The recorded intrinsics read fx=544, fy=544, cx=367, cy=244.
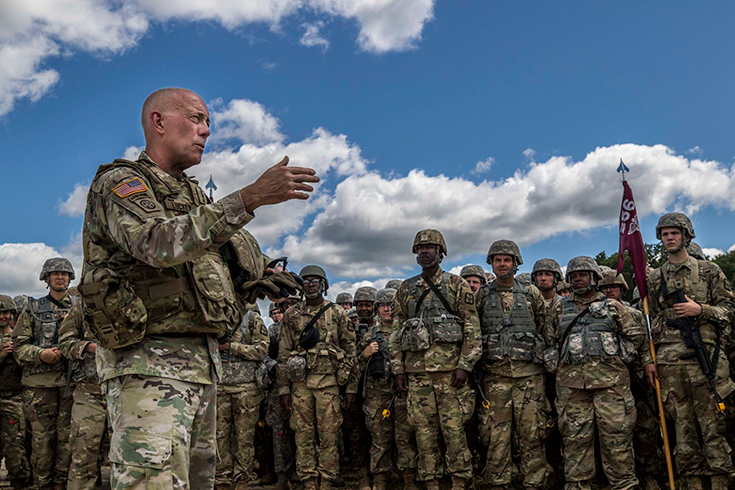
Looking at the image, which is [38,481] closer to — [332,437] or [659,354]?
[332,437]

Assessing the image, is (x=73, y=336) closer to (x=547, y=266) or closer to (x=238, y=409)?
(x=238, y=409)

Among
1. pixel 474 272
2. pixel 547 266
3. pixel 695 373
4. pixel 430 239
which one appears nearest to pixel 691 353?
pixel 695 373

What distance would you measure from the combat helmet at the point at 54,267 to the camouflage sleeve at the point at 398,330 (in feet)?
15.6

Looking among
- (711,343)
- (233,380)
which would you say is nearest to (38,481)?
(233,380)

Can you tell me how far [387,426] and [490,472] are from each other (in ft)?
5.37

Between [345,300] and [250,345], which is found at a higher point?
[345,300]

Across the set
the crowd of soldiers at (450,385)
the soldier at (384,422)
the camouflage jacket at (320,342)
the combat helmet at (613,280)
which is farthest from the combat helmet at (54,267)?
the combat helmet at (613,280)

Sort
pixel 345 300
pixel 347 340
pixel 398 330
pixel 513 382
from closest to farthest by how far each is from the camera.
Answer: pixel 513 382 → pixel 398 330 → pixel 347 340 → pixel 345 300

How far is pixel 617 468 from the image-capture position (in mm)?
6043

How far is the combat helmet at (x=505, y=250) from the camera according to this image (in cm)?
712

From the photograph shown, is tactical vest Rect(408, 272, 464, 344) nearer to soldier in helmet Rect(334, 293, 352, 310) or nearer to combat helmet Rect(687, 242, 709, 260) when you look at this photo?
combat helmet Rect(687, 242, 709, 260)

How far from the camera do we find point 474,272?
1013cm

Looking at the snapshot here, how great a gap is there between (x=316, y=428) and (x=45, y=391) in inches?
144

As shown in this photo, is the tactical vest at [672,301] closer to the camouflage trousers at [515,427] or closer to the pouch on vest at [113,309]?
the camouflage trousers at [515,427]
